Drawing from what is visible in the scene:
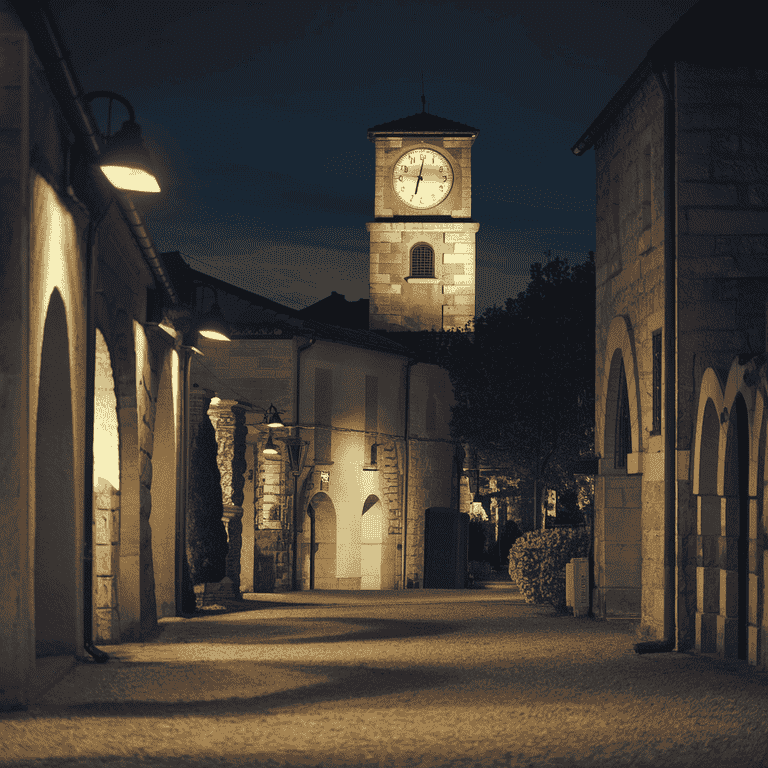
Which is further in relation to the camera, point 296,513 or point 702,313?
point 296,513

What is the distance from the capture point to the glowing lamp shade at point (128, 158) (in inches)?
277

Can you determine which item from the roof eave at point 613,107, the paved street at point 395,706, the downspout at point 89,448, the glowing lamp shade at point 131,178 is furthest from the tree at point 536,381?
the glowing lamp shade at point 131,178

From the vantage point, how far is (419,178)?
128ft

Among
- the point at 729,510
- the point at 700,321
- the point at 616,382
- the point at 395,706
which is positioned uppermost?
the point at 700,321

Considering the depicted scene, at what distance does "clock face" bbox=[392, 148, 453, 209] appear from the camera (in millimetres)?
39125

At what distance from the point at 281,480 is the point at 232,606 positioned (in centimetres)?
879

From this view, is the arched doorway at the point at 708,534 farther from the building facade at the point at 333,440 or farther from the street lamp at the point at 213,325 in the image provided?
the building facade at the point at 333,440

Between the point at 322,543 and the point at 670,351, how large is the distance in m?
19.2

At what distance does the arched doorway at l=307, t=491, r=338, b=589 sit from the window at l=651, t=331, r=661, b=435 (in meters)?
17.8

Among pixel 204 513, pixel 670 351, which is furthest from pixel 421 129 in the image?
pixel 670 351

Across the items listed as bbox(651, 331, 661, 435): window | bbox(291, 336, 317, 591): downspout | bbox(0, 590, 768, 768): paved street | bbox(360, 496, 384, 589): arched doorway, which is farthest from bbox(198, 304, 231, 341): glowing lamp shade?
bbox(360, 496, 384, 589): arched doorway

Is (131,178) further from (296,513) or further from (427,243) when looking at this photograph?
(427,243)

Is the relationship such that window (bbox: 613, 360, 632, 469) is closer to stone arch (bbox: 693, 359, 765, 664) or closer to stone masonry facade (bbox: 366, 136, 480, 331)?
stone arch (bbox: 693, 359, 765, 664)

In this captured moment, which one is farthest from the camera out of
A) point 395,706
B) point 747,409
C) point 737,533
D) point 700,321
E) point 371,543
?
point 371,543
